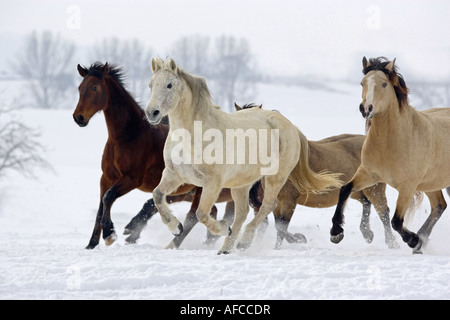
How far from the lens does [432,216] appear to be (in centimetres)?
742

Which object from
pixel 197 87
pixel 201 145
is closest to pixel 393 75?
pixel 197 87

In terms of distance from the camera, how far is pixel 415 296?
14.0ft

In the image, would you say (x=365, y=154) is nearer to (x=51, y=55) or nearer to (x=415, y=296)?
(x=415, y=296)

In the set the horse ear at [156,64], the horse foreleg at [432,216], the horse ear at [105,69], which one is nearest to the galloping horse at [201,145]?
the horse ear at [156,64]

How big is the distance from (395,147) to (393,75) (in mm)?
695

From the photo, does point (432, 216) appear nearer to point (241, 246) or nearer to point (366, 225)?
point (366, 225)

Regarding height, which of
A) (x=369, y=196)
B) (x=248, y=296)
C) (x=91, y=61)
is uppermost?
(x=91, y=61)

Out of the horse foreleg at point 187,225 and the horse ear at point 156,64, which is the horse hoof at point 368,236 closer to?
the horse foreleg at point 187,225

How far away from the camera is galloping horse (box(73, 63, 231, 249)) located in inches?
277

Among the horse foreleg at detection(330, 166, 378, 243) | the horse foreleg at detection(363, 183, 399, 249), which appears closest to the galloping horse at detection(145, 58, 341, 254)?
the horse foreleg at detection(330, 166, 378, 243)

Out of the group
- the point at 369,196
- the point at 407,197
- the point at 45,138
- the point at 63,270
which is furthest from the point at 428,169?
the point at 45,138

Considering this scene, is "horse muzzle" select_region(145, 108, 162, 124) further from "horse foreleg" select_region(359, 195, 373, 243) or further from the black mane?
"horse foreleg" select_region(359, 195, 373, 243)

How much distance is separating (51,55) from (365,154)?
98.2 ft

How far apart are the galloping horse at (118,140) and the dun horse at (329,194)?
1044mm
